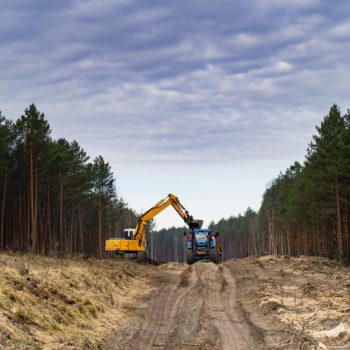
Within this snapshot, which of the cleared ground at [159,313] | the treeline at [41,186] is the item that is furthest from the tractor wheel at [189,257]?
the cleared ground at [159,313]

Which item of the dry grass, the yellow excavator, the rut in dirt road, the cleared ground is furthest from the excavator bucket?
the dry grass

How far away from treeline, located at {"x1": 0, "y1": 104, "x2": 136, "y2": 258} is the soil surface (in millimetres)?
11868

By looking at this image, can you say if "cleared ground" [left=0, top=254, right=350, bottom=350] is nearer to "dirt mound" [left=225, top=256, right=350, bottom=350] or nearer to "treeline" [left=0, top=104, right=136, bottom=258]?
"dirt mound" [left=225, top=256, right=350, bottom=350]

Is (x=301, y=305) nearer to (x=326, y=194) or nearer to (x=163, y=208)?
(x=163, y=208)

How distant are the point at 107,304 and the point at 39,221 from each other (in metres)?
46.3

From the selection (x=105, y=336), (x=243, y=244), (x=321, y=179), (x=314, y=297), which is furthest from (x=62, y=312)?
(x=243, y=244)

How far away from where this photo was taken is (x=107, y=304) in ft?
53.5

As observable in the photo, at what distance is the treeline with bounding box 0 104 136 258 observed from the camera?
46.0 m

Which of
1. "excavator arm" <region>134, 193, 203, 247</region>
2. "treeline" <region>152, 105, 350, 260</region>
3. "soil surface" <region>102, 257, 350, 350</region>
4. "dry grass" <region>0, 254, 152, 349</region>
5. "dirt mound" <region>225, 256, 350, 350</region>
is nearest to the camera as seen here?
"dry grass" <region>0, 254, 152, 349</region>

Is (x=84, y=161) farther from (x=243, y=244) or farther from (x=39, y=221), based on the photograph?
(x=243, y=244)

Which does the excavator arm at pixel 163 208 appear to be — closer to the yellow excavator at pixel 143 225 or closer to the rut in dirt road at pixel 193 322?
the yellow excavator at pixel 143 225

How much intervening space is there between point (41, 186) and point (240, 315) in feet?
137

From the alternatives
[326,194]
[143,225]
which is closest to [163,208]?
[143,225]

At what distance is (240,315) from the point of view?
15.2 m
